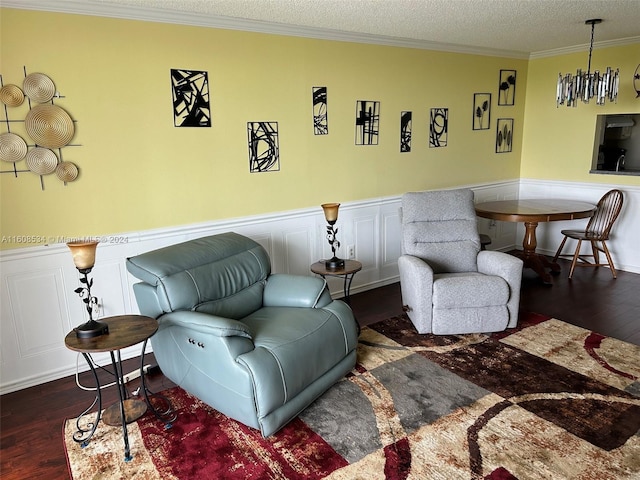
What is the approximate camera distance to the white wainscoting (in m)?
2.86

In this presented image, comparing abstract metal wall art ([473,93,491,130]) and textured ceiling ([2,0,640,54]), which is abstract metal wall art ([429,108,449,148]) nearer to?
abstract metal wall art ([473,93,491,130])

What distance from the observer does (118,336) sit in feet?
7.36

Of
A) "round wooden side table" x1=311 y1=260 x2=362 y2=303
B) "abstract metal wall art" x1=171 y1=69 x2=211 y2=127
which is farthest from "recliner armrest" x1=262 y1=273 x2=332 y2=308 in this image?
"abstract metal wall art" x1=171 y1=69 x2=211 y2=127

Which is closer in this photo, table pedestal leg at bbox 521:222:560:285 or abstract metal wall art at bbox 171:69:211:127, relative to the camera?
abstract metal wall art at bbox 171:69:211:127

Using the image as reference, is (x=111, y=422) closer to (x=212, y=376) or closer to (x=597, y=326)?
(x=212, y=376)

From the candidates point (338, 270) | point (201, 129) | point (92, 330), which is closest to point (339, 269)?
point (338, 270)

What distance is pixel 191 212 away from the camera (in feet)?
11.2

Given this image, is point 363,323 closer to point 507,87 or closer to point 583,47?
point 507,87

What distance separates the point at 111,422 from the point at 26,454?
42 cm

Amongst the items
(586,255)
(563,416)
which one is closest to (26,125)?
(563,416)

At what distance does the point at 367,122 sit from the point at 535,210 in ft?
6.18

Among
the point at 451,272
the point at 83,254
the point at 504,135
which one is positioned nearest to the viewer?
the point at 83,254

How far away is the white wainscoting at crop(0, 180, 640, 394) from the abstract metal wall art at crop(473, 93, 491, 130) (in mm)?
1454

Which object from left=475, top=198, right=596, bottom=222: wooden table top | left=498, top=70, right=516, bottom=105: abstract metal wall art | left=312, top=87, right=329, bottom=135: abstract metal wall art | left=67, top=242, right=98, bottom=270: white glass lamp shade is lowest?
left=475, top=198, right=596, bottom=222: wooden table top
